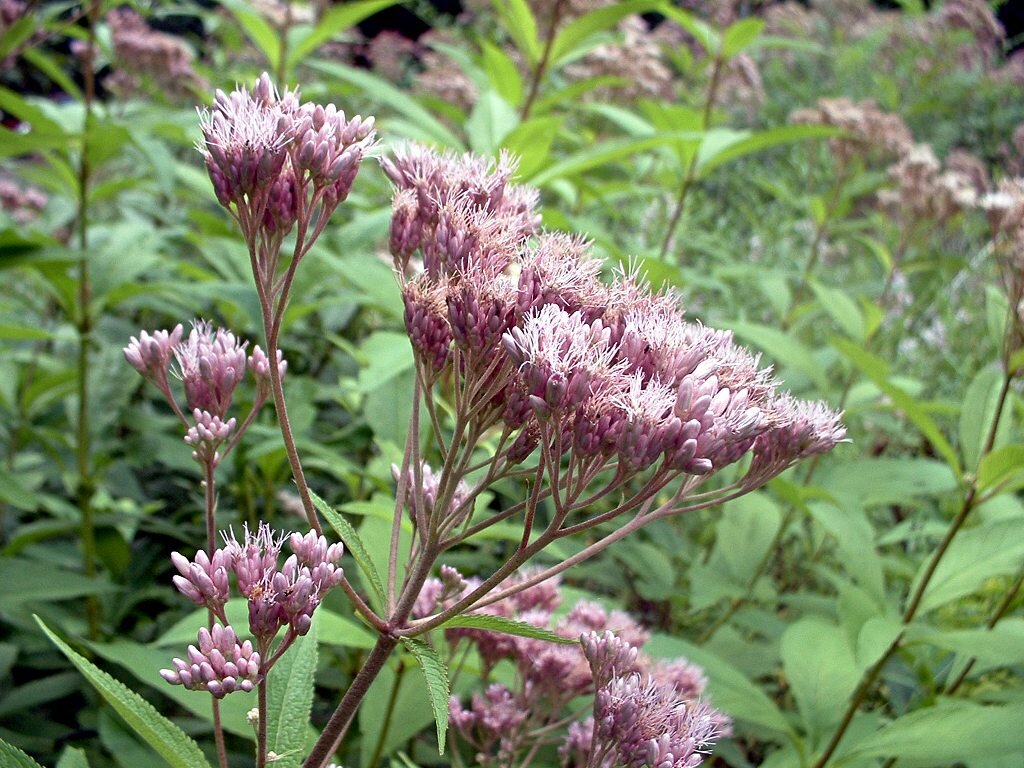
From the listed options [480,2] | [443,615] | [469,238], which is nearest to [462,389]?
[469,238]

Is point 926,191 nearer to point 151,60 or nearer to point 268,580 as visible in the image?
point 151,60

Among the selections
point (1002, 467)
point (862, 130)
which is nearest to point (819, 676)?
point (1002, 467)

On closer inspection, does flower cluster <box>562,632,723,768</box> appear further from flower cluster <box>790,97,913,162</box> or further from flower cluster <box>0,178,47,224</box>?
flower cluster <box>0,178,47,224</box>

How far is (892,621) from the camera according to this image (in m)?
1.79

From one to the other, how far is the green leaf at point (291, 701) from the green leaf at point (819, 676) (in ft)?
3.22

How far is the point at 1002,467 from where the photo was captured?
176 centimetres

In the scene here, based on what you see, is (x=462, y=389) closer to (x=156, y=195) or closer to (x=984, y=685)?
(x=984, y=685)

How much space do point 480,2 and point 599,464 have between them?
4.91 meters

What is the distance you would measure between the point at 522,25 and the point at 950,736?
6.85 ft

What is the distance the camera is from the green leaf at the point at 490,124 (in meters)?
2.21

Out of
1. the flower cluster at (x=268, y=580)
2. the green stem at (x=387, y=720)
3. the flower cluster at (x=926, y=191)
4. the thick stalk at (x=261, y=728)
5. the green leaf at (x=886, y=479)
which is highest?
the flower cluster at (x=926, y=191)

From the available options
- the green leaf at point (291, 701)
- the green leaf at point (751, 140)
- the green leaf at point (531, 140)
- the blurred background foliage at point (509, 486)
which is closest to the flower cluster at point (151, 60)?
the blurred background foliage at point (509, 486)

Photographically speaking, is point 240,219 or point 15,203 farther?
point 15,203

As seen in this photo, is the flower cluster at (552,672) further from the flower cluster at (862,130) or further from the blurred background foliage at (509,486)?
the flower cluster at (862,130)
